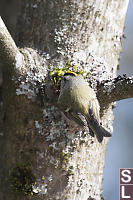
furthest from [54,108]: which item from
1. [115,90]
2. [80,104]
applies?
[115,90]

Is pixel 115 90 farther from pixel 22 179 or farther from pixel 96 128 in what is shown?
pixel 22 179

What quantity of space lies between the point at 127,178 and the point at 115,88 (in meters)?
0.37

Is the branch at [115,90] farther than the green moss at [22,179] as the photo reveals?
No

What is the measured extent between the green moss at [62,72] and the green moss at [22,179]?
33 cm

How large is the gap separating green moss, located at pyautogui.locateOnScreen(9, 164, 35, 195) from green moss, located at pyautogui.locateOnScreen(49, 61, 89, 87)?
13.0 inches

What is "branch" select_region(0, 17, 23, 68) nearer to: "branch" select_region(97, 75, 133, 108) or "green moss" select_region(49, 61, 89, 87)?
"green moss" select_region(49, 61, 89, 87)

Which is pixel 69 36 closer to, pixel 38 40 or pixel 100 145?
pixel 38 40

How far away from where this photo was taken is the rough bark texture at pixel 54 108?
1202 mm

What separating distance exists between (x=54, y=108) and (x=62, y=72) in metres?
0.14

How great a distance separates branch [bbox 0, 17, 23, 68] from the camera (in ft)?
3.78

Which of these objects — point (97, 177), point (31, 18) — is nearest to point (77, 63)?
point (31, 18)

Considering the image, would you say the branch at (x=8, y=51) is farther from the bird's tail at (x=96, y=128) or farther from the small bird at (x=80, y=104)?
the bird's tail at (x=96, y=128)

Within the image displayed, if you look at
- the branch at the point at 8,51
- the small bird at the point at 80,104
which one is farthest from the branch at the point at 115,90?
the branch at the point at 8,51

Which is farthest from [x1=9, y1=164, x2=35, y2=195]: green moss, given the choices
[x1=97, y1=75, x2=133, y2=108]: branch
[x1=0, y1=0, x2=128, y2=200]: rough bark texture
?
[x1=97, y1=75, x2=133, y2=108]: branch
